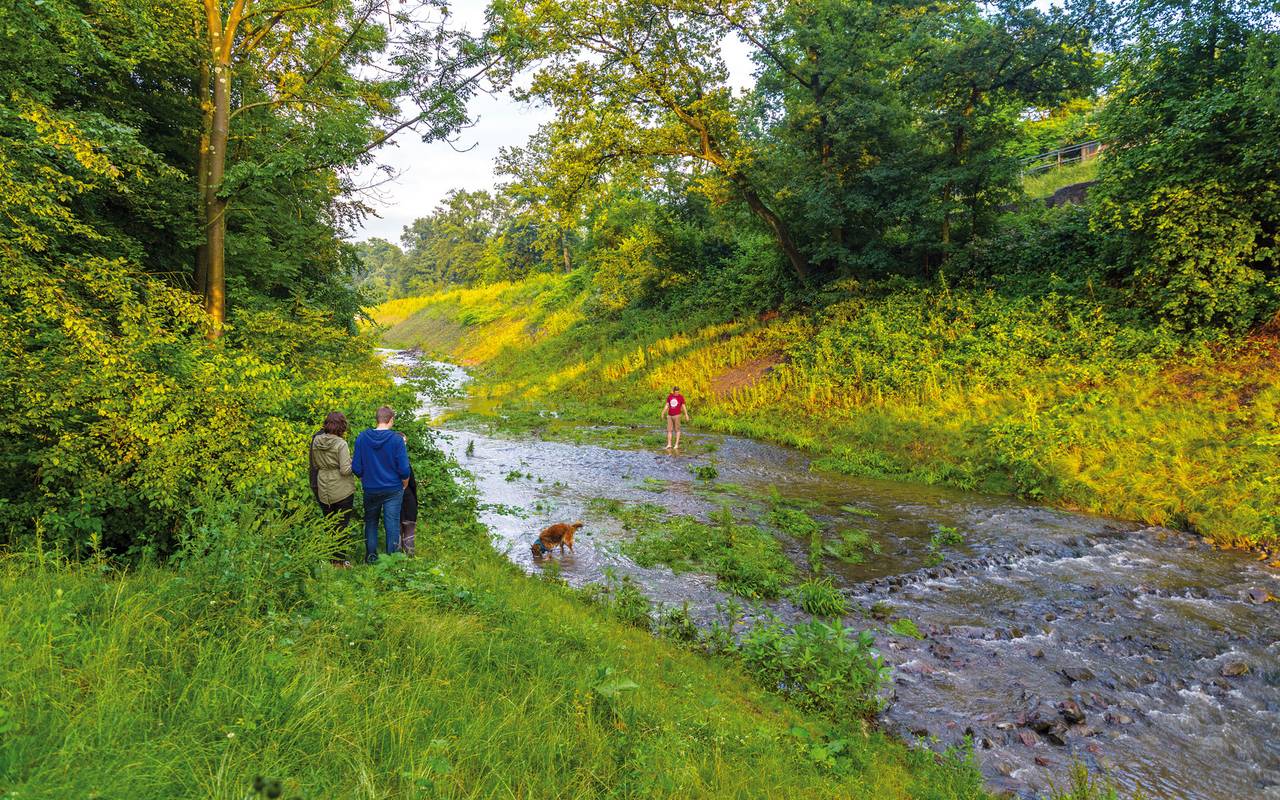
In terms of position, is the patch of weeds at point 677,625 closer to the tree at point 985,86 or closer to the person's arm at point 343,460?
the person's arm at point 343,460

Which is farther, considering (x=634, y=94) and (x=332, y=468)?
(x=634, y=94)

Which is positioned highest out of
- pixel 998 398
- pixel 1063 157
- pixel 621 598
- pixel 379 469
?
pixel 1063 157

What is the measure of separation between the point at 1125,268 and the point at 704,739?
1735 centimetres

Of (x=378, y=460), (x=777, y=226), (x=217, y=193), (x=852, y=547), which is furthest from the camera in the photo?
(x=777, y=226)

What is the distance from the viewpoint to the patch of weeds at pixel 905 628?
6.33 metres

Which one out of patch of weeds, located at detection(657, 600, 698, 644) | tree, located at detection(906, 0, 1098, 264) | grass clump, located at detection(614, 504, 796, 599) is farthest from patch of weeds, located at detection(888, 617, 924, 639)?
tree, located at detection(906, 0, 1098, 264)

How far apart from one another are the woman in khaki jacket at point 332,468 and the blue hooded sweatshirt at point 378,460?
0.48ft

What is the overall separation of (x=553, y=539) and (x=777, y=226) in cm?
1771

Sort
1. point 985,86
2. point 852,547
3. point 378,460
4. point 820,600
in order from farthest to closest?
1. point 985,86
2. point 852,547
3. point 820,600
4. point 378,460

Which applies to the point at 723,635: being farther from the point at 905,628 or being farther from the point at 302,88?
the point at 302,88

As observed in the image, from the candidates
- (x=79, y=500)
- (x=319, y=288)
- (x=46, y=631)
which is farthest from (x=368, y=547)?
(x=319, y=288)

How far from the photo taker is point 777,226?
883 inches

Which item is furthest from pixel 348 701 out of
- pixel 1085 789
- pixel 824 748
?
pixel 1085 789

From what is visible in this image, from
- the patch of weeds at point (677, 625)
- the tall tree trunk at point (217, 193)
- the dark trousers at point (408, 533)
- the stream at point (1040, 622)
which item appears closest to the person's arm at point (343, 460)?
the dark trousers at point (408, 533)
